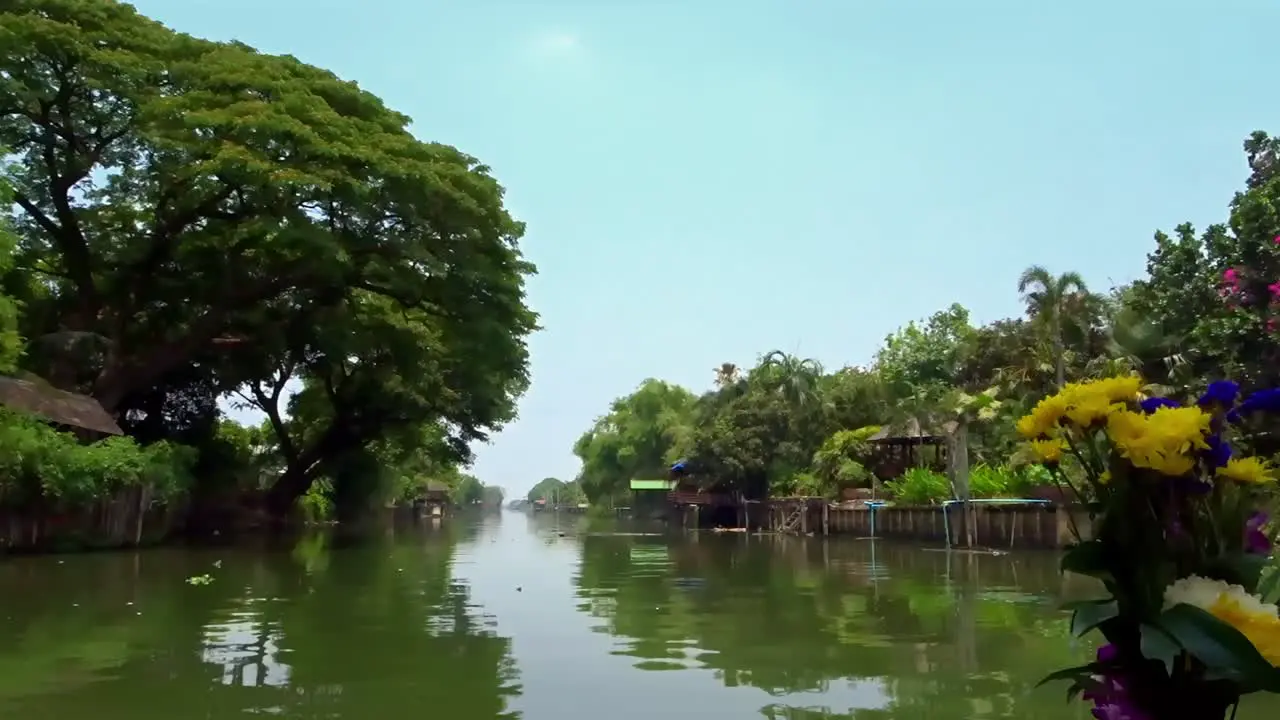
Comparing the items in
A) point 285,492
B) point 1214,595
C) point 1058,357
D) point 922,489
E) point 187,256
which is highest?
point 187,256

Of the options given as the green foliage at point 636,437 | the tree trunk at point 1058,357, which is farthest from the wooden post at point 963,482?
the green foliage at point 636,437

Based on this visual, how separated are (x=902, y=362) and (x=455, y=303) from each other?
2684 cm

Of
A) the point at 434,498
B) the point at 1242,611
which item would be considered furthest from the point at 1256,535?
the point at 434,498

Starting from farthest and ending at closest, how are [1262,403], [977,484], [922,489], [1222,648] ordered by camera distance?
[922,489] → [977,484] → [1262,403] → [1222,648]

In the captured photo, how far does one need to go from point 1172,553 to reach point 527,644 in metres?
7.58

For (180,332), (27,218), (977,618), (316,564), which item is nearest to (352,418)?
(180,332)

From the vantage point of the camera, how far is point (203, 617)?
11.7 meters

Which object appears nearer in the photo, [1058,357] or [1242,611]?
[1242,611]

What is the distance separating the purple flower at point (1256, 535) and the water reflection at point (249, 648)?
4812 millimetres

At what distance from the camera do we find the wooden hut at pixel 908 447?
34188mm

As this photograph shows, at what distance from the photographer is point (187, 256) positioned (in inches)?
1070

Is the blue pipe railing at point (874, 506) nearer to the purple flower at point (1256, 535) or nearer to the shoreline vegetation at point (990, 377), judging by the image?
→ the shoreline vegetation at point (990, 377)

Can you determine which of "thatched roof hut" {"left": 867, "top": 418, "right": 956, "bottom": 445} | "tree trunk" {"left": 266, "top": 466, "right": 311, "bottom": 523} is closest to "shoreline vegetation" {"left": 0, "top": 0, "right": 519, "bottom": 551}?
"tree trunk" {"left": 266, "top": 466, "right": 311, "bottom": 523}

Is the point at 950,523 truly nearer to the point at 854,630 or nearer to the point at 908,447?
the point at 908,447
